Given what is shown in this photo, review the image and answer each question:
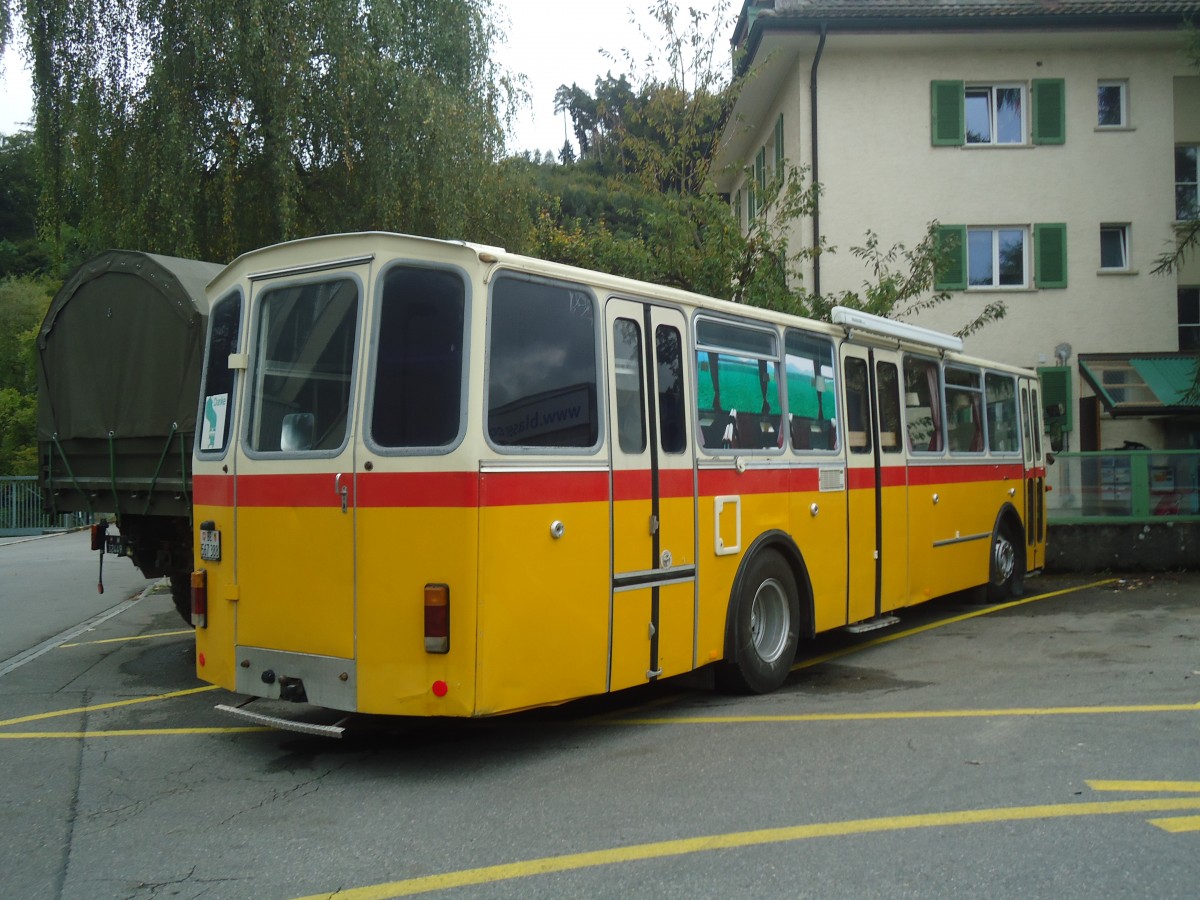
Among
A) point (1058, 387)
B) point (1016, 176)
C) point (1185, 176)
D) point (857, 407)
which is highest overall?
point (1185, 176)

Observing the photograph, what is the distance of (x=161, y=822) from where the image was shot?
5.24 m

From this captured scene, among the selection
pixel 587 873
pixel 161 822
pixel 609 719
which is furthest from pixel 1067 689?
pixel 161 822

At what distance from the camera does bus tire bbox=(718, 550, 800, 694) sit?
297 inches

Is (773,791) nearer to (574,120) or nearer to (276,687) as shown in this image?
(276,687)

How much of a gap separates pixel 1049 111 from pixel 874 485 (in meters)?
15.6

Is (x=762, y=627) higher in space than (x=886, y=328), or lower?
lower

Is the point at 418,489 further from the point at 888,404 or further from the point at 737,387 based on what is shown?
the point at 888,404

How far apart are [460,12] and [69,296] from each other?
859 cm

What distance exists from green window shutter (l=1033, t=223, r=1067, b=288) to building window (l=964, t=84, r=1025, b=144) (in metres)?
1.92

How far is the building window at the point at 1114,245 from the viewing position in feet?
72.2

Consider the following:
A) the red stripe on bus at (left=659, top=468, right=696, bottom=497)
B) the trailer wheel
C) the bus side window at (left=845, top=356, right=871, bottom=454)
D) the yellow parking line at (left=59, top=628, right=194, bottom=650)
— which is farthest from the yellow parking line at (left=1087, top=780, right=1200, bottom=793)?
the yellow parking line at (left=59, top=628, right=194, bottom=650)

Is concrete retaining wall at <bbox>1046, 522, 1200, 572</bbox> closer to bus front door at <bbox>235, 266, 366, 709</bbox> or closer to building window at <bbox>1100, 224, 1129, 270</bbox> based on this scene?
building window at <bbox>1100, 224, 1129, 270</bbox>

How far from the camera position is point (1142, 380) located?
2059 centimetres

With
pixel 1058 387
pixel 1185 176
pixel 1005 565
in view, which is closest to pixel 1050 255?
pixel 1058 387
